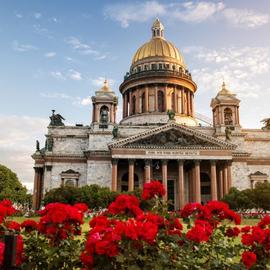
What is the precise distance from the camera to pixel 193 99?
225 ft

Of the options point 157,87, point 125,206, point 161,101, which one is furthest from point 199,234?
point 157,87

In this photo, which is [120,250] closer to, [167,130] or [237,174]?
[167,130]

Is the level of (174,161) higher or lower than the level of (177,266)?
higher

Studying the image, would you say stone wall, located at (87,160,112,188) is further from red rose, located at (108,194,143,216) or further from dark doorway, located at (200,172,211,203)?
red rose, located at (108,194,143,216)

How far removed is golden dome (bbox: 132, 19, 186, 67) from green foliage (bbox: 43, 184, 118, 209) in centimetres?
3366

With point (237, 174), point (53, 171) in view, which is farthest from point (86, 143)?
point (237, 174)

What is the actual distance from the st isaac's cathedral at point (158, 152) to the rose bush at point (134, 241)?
3983 cm

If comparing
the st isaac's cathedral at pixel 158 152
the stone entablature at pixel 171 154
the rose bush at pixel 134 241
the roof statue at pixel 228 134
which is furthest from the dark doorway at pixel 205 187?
the rose bush at pixel 134 241

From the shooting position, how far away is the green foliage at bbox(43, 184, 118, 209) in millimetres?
39469

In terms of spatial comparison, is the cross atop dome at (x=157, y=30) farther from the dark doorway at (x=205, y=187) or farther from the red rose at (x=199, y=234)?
the red rose at (x=199, y=234)

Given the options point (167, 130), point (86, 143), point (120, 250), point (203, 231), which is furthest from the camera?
point (86, 143)

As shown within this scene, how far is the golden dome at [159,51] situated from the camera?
67000 mm

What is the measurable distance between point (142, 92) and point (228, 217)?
192 ft

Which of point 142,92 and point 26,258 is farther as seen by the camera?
point 142,92
